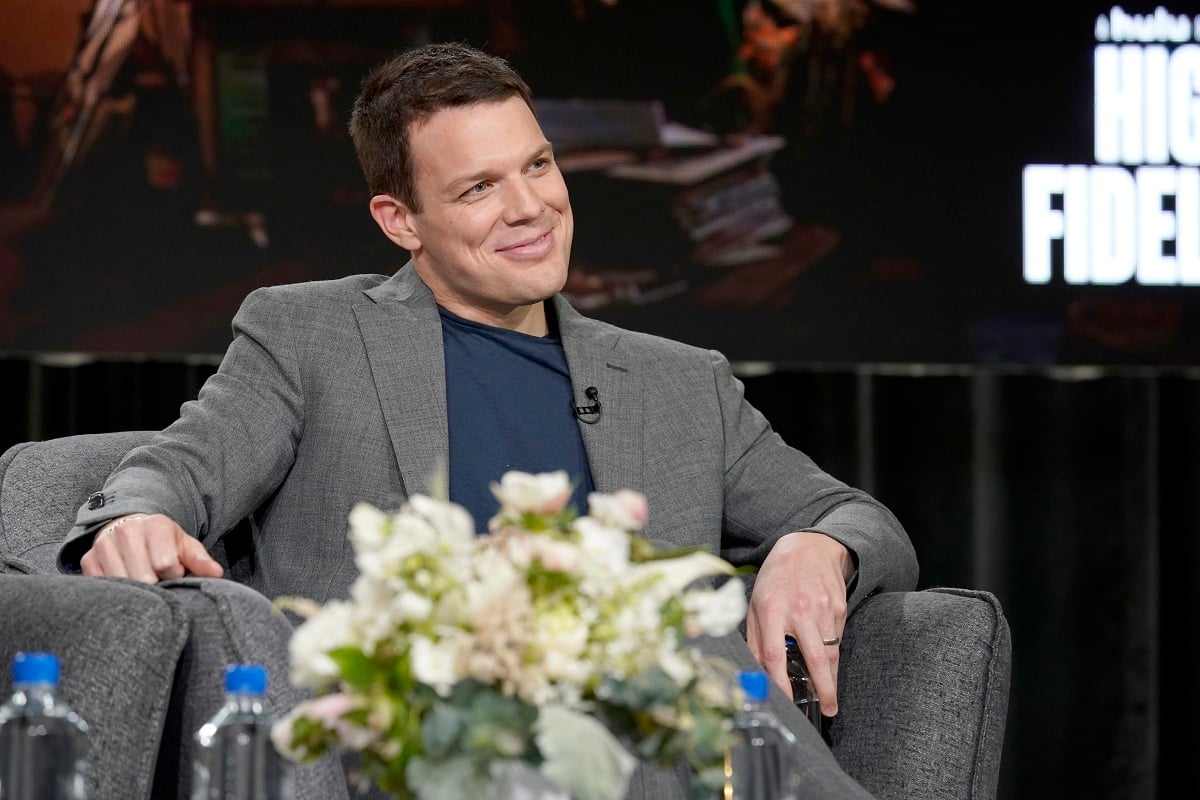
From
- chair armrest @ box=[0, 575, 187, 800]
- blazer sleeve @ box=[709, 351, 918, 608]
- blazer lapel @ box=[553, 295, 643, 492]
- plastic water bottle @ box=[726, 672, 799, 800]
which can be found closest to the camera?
plastic water bottle @ box=[726, 672, 799, 800]

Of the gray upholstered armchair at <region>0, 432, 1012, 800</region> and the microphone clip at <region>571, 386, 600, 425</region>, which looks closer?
the gray upholstered armchair at <region>0, 432, 1012, 800</region>

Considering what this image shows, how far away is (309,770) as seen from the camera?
1.43 metres

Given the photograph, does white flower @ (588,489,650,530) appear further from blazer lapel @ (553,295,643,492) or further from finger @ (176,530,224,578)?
blazer lapel @ (553,295,643,492)

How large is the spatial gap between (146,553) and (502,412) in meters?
0.59

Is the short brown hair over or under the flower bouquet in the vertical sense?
over

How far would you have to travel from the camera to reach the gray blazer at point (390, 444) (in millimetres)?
1915

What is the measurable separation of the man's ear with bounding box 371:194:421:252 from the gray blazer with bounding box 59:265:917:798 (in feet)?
0.17

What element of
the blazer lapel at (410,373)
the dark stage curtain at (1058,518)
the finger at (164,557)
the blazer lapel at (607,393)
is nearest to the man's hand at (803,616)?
the blazer lapel at (607,393)

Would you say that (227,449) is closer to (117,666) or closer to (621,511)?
(117,666)

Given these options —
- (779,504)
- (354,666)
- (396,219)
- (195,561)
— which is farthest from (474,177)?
(354,666)

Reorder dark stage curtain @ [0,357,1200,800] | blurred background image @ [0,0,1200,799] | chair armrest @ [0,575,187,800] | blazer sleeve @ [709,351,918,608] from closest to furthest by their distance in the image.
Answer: chair armrest @ [0,575,187,800] → blazer sleeve @ [709,351,918,608] → blurred background image @ [0,0,1200,799] → dark stage curtain @ [0,357,1200,800]

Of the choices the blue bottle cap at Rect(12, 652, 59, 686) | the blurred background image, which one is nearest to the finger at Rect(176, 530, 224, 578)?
the blue bottle cap at Rect(12, 652, 59, 686)

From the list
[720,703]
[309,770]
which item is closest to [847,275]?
[309,770]

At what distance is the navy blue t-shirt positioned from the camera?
201cm
